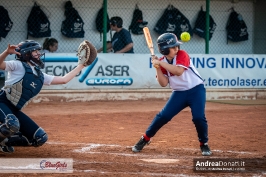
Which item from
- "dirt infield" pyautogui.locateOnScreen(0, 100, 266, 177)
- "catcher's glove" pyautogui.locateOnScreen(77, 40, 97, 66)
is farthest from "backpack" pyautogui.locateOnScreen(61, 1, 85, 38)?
"catcher's glove" pyautogui.locateOnScreen(77, 40, 97, 66)

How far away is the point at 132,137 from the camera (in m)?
8.80

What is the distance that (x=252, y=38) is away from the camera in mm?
17750

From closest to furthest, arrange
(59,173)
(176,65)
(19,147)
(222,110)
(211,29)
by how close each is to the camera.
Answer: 1. (59,173)
2. (176,65)
3. (19,147)
4. (222,110)
5. (211,29)

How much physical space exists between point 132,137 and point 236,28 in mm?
9413

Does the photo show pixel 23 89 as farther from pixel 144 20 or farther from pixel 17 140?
pixel 144 20

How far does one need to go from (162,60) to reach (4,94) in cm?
206

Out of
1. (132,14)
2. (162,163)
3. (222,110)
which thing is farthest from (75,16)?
(162,163)

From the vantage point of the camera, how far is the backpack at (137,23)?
A: 52.7 ft

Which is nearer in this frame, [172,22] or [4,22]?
[4,22]

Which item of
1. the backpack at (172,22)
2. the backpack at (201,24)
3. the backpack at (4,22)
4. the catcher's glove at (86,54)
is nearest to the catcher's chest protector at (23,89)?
the catcher's glove at (86,54)

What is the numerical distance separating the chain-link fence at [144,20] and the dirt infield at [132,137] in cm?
296

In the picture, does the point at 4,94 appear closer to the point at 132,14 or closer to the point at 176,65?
the point at 176,65

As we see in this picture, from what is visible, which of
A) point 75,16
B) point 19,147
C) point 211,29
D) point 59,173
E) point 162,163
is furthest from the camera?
point 211,29

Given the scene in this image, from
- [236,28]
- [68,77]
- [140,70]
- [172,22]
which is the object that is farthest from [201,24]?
[68,77]
